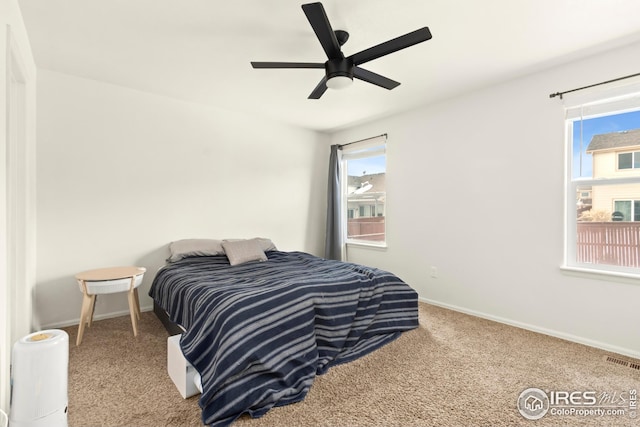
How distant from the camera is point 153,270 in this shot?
11.4ft

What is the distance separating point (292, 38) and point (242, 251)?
7.00 feet

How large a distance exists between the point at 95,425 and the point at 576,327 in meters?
3.53

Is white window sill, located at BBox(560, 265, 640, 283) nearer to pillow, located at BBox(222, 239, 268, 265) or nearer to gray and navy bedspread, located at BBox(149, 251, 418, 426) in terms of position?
gray and navy bedspread, located at BBox(149, 251, 418, 426)

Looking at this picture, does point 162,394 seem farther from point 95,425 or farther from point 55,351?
point 55,351

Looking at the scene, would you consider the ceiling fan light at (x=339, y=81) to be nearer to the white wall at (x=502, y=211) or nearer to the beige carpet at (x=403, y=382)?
the white wall at (x=502, y=211)

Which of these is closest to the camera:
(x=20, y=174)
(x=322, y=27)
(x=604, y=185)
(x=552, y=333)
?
(x=322, y=27)

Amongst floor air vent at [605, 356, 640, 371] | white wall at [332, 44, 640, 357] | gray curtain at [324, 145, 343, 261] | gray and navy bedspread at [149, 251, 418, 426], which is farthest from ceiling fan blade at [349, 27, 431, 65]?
gray curtain at [324, 145, 343, 261]

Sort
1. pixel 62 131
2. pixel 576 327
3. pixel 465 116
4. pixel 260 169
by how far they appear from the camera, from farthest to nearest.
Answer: pixel 260 169
pixel 465 116
pixel 62 131
pixel 576 327

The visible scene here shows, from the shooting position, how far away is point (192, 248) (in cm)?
340

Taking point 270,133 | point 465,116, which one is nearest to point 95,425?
point 270,133

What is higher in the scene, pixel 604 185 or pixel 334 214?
pixel 604 185

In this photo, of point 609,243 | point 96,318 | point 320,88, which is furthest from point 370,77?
point 96,318

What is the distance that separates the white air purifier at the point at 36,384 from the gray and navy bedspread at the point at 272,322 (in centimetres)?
61

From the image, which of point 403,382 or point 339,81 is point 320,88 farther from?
point 403,382
